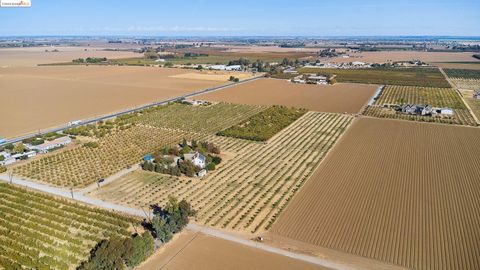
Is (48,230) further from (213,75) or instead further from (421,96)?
(213,75)

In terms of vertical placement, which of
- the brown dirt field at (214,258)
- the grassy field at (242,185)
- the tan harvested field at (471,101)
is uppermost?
the tan harvested field at (471,101)

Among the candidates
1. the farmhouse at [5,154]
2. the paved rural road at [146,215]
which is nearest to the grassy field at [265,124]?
the paved rural road at [146,215]

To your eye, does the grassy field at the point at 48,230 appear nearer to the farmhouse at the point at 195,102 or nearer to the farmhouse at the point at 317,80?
the farmhouse at the point at 195,102

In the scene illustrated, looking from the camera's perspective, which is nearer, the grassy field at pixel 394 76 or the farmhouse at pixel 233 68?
the grassy field at pixel 394 76

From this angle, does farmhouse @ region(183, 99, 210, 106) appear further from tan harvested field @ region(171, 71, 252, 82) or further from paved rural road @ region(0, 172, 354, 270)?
paved rural road @ region(0, 172, 354, 270)

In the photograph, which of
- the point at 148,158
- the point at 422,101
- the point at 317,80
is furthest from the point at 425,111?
the point at 148,158

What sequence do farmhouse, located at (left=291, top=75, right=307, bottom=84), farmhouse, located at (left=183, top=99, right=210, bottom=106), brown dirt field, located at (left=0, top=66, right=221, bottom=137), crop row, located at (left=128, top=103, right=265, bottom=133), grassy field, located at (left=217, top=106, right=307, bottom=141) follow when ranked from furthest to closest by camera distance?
farmhouse, located at (left=291, top=75, right=307, bottom=84)
farmhouse, located at (left=183, top=99, right=210, bottom=106)
brown dirt field, located at (left=0, top=66, right=221, bottom=137)
crop row, located at (left=128, top=103, right=265, bottom=133)
grassy field, located at (left=217, top=106, right=307, bottom=141)

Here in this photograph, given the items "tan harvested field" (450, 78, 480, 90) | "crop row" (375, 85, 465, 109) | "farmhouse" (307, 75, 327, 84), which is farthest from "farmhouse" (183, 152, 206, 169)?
"tan harvested field" (450, 78, 480, 90)
